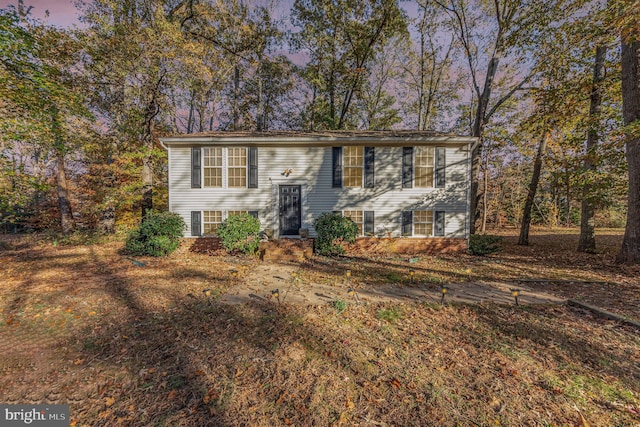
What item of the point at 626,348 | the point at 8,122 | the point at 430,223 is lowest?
the point at 626,348

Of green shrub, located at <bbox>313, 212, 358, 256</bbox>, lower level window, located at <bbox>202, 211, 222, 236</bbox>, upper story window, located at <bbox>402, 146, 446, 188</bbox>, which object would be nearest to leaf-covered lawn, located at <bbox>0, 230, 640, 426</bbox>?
green shrub, located at <bbox>313, 212, 358, 256</bbox>

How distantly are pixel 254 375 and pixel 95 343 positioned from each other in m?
2.53

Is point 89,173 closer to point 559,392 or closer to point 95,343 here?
point 95,343

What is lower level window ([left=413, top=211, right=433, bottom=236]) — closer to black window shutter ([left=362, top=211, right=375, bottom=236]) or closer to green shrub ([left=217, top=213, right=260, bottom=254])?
black window shutter ([left=362, top=211, right=375, bottom=236])

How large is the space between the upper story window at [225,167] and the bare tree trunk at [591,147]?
39.4 feet

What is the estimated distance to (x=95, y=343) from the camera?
3443 millimetres

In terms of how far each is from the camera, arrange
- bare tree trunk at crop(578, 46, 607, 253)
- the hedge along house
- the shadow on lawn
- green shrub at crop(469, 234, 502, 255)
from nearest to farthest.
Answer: the shadow on lawn < bare tree trunk at crop(578, 46, 607, 253) < green shrub at crop(469, 234, 502, 255) < the hedge along house

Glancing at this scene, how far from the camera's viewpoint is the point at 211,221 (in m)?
10.4

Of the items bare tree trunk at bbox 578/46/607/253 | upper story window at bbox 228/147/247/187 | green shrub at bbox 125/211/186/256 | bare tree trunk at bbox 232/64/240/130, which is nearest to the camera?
bare tree trunk at bbox 578/46/607/253

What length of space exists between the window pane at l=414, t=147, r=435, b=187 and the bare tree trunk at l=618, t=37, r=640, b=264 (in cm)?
545

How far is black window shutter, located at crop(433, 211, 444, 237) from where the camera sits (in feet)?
33.8

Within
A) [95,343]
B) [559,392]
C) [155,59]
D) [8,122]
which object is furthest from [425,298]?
[155,59]

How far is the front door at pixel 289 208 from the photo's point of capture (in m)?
10.4

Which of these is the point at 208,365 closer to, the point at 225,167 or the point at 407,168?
the point at 225,167
